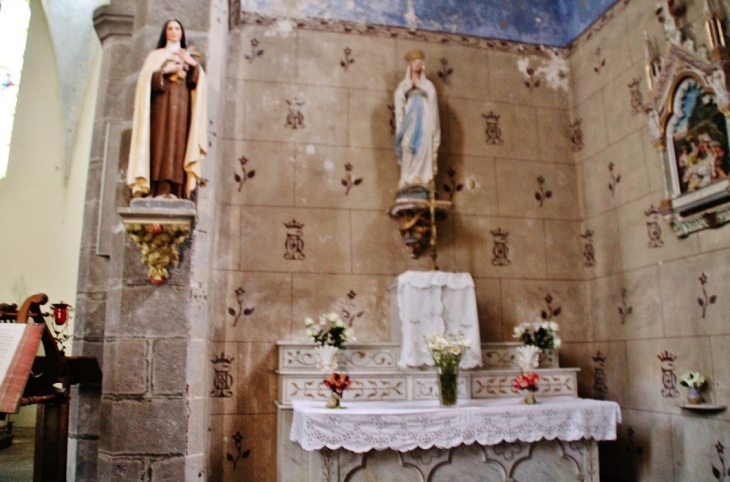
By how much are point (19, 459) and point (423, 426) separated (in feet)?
14.2

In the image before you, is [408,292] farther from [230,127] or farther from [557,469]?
[230,127]

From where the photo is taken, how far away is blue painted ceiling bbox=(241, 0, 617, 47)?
6.57m

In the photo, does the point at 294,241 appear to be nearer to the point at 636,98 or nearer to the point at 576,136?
the point at 576,136

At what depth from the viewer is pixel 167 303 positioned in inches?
174

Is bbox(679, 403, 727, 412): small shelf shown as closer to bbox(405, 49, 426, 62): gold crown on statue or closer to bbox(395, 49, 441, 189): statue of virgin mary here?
bbox(395, 49, 441, 189): statue of virgin mary

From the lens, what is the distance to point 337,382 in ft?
16.0

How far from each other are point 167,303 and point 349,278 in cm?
207

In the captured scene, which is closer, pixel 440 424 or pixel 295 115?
pixel 440 424

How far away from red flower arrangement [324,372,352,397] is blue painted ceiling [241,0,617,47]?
3729mm

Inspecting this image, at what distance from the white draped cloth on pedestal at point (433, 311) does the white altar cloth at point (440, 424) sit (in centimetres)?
47

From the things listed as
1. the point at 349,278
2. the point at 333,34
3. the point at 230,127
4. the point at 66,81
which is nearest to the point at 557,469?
the point at 349,278

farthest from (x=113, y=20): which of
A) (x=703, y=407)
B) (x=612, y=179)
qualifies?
(x=703, y=407)

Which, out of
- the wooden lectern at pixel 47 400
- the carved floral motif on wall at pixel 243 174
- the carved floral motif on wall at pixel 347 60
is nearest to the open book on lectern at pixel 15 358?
the wooden lectern at pixel 47 400

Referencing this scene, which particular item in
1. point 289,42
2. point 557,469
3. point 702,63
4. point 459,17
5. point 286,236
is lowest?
point 557,469
